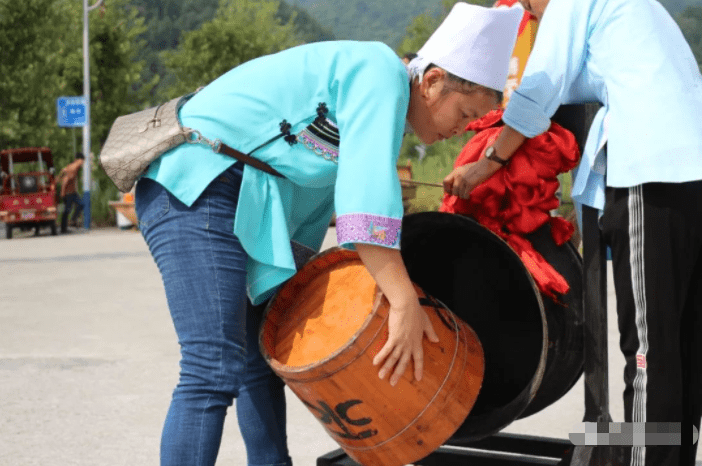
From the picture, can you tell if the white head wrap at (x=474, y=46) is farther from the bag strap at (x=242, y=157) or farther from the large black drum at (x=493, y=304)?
the large black drum at (x=493, y=304)

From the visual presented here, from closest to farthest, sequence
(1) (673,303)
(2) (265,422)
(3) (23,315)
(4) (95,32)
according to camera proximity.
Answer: (1) (673,303) → (2) (265,422) → (3) (23,315) → (4) (95,32)

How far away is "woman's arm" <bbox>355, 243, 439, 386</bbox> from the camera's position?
215 centimetres

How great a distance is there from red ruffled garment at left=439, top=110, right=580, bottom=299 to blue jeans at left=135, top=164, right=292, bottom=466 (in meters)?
0.68

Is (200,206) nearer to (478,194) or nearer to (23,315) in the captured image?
(478,194)

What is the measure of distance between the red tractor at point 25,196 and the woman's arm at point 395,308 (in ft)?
54.0

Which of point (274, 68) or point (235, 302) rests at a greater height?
point (274, 68)

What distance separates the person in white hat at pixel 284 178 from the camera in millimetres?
2154

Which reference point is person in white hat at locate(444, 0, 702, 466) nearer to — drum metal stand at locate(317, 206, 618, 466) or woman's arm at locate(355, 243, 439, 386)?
drum metal stand at locate(317, 206, 618, 466)

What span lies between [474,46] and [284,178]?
1.79 feet

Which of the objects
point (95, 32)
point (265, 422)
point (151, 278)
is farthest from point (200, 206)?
point (95, 32)

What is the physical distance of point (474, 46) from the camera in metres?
2.22

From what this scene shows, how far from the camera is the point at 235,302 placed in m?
2.29

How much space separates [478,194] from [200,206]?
76cm

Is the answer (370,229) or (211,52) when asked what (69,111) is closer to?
(211,52)
